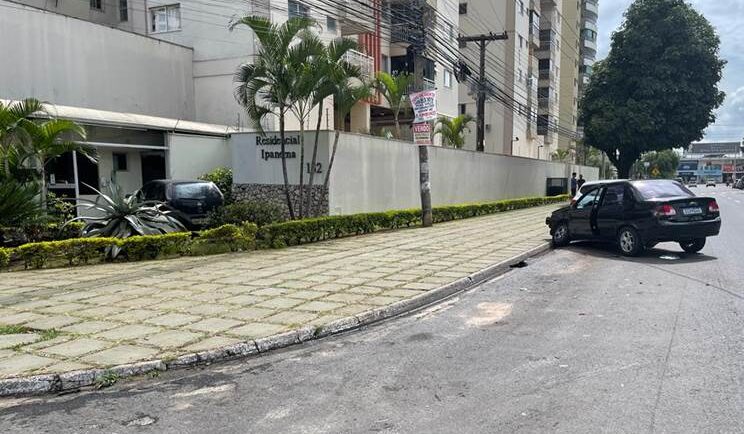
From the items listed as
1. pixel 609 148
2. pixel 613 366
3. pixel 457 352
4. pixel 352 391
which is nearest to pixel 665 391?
pixel 613 366

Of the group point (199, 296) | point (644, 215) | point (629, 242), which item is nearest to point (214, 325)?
point (199, 296)

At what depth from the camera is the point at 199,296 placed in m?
7.26

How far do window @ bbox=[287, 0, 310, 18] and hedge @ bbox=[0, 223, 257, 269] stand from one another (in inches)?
504

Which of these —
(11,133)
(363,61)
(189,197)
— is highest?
(363,61)

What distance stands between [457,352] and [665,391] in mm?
1753

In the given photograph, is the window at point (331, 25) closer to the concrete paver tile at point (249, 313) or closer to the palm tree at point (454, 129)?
the palm tree at point (454, 129)

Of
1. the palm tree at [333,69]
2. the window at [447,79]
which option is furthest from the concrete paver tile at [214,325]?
the window at [447,79]

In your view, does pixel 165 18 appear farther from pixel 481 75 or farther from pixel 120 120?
pixel 481 75

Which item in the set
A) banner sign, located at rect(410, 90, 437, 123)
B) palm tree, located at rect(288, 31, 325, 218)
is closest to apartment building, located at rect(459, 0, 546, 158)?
banner sign, located at rect(410, 90, 437, 123)

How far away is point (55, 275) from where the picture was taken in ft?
29.3

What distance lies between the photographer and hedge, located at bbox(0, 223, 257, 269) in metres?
9.55

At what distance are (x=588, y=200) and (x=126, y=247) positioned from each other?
9245 millimetres

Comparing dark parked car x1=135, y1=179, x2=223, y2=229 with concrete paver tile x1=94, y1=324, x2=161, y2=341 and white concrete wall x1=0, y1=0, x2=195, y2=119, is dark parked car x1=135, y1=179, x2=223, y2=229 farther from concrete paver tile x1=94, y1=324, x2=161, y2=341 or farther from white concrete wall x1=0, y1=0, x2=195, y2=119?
concrete paver tile x1=94, y1=324, x2=161, y2=341

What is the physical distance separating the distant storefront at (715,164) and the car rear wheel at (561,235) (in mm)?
121468
